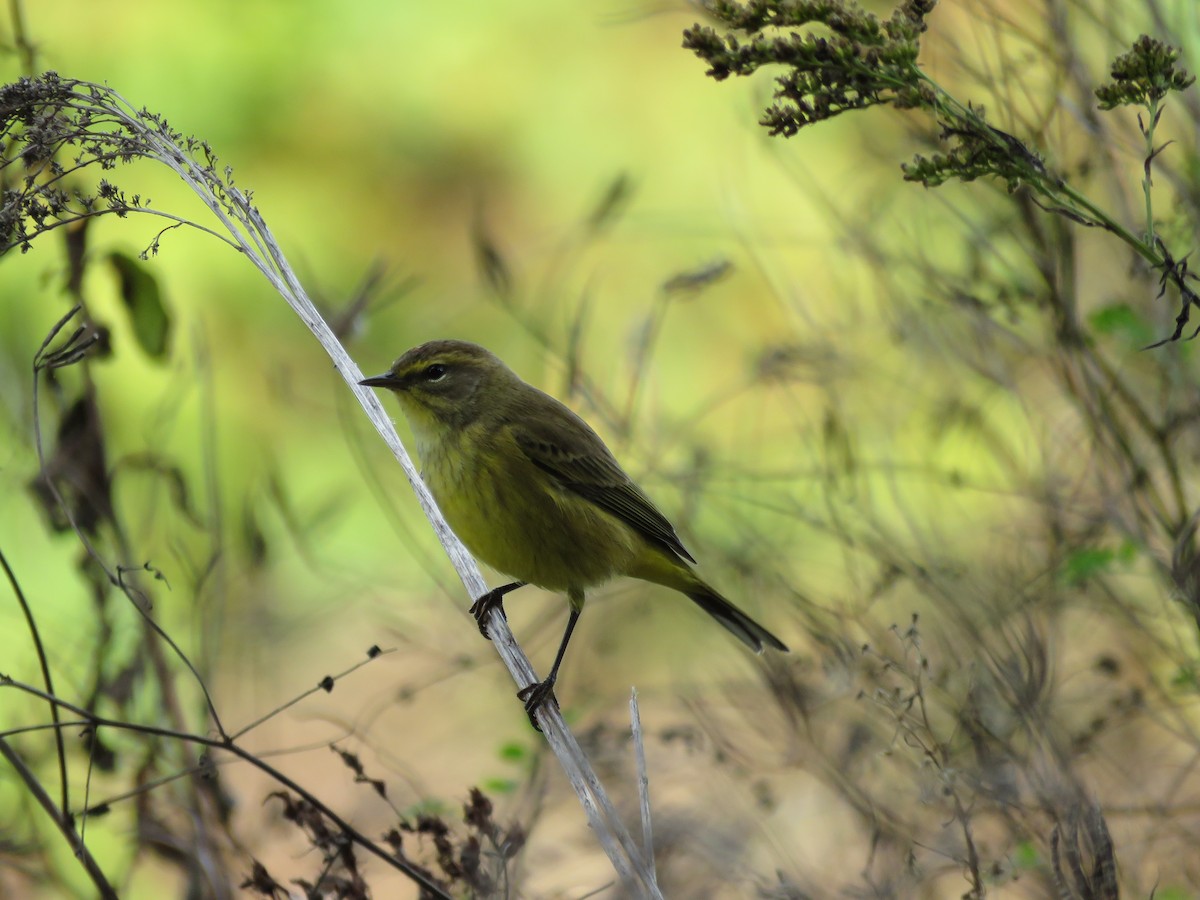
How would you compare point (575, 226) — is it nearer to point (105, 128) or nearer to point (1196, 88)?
point (105, 128)

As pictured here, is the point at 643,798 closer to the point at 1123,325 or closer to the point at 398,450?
the point at 398,450

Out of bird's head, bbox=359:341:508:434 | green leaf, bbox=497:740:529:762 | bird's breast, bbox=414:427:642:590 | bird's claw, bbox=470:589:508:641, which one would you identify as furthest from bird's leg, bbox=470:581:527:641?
bird's head, bbox=359:341:508:434

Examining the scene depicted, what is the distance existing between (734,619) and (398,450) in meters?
1.30

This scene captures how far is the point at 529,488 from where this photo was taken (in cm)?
392

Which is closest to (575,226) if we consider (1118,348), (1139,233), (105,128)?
(105,128)

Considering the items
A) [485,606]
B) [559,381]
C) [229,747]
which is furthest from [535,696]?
[559,381]

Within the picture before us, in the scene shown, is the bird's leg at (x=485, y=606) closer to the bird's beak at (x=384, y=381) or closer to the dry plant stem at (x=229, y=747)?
the bird's beak at (x=384, y=381)

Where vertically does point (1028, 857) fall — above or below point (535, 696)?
below

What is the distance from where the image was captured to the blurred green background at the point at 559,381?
356 cm

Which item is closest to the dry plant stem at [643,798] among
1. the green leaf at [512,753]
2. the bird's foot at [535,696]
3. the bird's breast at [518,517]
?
Result: the bird's foot at [535,696]

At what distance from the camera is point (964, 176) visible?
1.95 meters

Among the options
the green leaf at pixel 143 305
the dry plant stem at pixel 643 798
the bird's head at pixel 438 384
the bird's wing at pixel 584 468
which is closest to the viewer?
the dry plant stem at pixel 643 798

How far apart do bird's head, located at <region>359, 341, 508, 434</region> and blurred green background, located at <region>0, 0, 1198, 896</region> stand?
19cm

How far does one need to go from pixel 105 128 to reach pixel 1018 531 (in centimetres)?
336
